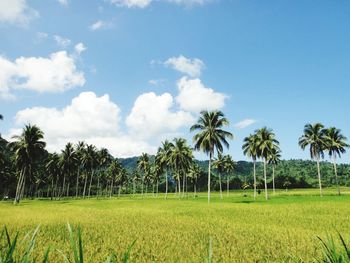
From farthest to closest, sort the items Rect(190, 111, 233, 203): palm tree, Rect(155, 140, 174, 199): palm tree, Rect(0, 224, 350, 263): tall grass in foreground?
Rect(155, 140, 174, 199): palm tree < Rect(190, 111, 233, 203): palm tree < Rect(0, 224, 350, 263): tall grass in foreground

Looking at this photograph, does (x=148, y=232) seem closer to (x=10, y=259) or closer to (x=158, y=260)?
(x=158, y=260)

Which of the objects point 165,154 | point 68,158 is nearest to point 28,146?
point 68,158

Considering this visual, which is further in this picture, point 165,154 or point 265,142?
point 165,154

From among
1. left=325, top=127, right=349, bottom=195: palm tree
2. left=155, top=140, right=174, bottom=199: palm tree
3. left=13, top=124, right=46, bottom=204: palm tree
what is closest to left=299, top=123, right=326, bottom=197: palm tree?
left=325, top=127, right=349, bottom=195: palm tree

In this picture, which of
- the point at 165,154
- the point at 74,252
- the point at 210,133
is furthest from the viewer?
the point at 165,154

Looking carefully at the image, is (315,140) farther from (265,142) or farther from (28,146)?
(28,146)

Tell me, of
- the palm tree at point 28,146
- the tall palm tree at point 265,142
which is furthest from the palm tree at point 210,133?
the palm tree at point 28,146

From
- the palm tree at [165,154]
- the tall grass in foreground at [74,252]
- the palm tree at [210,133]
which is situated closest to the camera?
the tall grass in foreground at [74,252]

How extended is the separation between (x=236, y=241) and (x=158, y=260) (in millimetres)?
5015

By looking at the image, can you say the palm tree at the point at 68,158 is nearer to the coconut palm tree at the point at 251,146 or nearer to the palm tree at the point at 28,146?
the palm tree at the point at 28,146

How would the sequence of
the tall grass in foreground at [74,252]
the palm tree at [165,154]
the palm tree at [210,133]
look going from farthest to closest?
1. the palm tree at [165,154]
2. the palm tree at [210,133]
3. the tall grass in foreground at [74,252]

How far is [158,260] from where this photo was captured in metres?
10.9

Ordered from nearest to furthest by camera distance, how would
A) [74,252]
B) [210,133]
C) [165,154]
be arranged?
[74,252] → [210,133] → [165,154]

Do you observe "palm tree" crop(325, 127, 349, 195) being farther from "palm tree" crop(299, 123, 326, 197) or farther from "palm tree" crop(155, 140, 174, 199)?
"palm tree" crop(155, 140, 174, 199)
